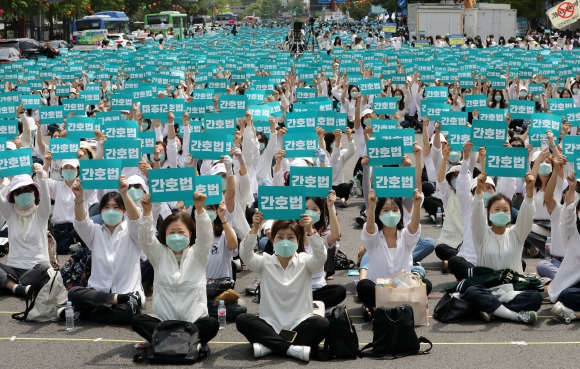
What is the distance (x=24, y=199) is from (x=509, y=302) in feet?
16.9

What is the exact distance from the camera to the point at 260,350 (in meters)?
9.13

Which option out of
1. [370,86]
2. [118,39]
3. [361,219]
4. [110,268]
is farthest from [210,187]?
[118,39]

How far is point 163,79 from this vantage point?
25609 millimetres

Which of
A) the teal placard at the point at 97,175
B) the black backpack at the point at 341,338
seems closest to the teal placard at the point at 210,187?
the teal placard at the point at 97,175

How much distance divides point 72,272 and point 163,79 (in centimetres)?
1518

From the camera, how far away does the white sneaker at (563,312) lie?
393 inches

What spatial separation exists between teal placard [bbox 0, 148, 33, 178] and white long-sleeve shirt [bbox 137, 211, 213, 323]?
10.5ft

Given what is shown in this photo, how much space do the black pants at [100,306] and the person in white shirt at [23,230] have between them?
1145 mm

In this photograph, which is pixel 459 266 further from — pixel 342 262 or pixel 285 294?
pixel 285 294

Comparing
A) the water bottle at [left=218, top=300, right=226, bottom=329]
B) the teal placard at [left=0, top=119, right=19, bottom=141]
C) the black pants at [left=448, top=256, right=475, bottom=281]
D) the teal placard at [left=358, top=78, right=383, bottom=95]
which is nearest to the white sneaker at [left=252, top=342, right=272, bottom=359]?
the water bottle at [left=218, top=300, right=226, bottom=329]

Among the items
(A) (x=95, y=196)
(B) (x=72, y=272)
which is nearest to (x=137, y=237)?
(B) (x=72, y=272)

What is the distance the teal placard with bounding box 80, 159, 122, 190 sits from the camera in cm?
1124

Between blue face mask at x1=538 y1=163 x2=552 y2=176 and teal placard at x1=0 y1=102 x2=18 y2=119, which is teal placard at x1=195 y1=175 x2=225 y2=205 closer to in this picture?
blue face mask at x1=538 y1=163 x2=552 y2=176

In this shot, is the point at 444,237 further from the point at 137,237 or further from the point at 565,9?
the point at 565,9
